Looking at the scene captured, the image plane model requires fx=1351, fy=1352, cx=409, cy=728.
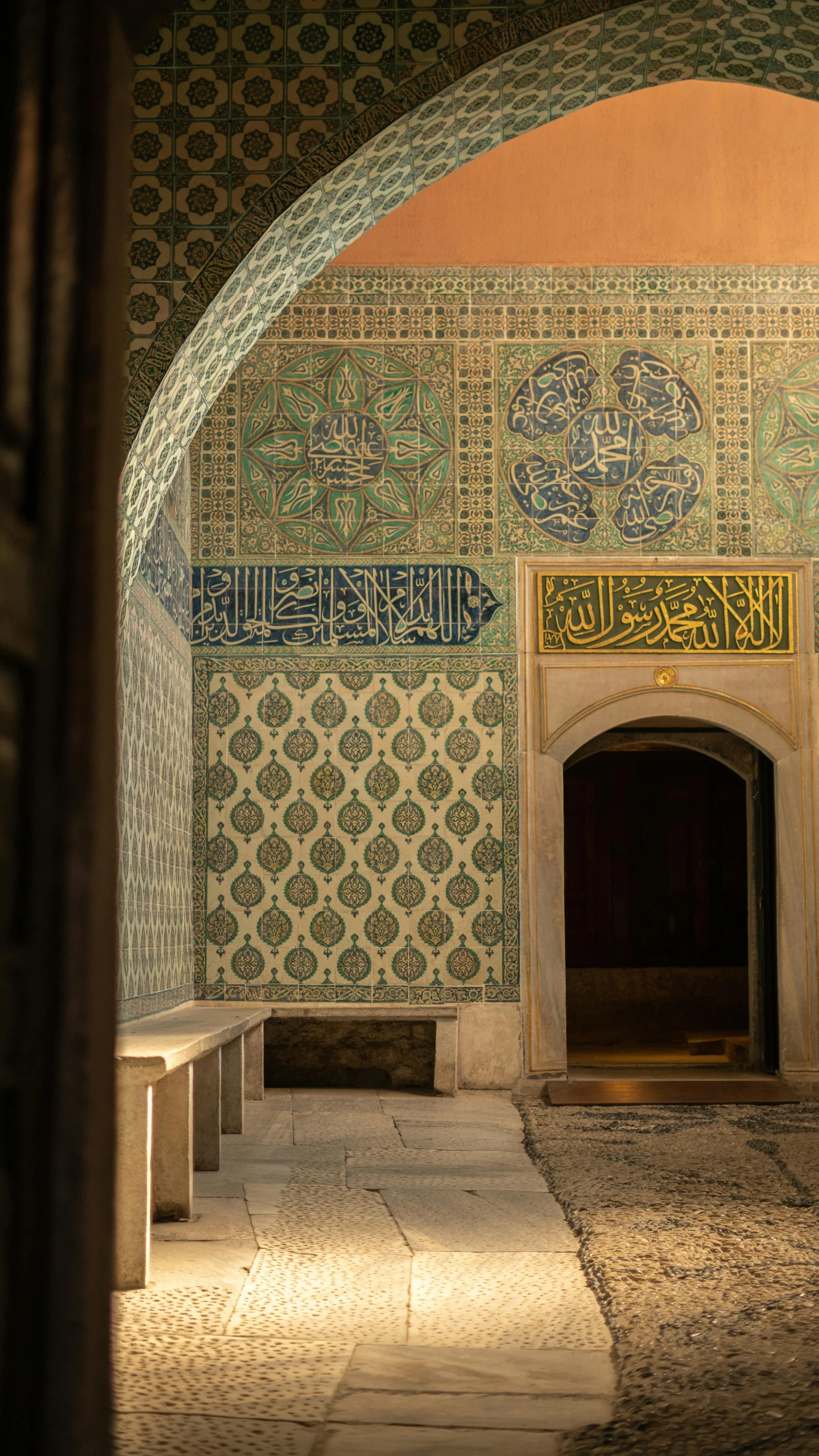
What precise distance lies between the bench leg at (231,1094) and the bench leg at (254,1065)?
3.27ft

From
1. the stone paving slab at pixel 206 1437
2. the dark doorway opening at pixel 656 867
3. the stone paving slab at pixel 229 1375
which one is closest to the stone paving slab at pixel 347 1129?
the stone paving slab at pixel 229 1375

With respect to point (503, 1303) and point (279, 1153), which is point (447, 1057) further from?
point (503, 1303)

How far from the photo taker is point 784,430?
8039 mm

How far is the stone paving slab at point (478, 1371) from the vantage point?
257 cm

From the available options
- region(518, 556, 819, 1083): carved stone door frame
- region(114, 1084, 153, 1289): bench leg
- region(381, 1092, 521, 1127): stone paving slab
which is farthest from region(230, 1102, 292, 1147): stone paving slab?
region(114, 1084, 153, 1289): bench leg

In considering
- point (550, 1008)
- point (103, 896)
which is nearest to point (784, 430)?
point (550, 1008)

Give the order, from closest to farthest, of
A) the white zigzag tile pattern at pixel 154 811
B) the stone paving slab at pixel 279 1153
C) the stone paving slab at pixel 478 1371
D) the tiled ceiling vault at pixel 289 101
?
the stone paving slab at pixel 478 1371
the tiled ceiling vault at pixel 289 101
the stone paving slab at pixel 279 1153
the white zigzag tile pattern at pixel 154 811

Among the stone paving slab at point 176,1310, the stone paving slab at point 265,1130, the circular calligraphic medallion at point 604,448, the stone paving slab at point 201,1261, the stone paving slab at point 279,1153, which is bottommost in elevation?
the stone paving slab at point 265,1130

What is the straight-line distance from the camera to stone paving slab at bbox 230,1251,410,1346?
2.97 metres

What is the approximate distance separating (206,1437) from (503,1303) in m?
1.12

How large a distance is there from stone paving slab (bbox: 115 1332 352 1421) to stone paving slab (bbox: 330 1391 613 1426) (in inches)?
2.8

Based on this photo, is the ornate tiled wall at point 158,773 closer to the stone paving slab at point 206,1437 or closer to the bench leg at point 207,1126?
the bench leg at point 207,1126

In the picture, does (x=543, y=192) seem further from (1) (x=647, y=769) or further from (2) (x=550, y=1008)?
(1) (x=647, y=769)

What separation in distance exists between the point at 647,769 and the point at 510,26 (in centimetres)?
1014
